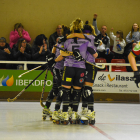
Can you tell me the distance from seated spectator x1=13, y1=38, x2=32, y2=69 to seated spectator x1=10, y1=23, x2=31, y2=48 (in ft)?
1.93

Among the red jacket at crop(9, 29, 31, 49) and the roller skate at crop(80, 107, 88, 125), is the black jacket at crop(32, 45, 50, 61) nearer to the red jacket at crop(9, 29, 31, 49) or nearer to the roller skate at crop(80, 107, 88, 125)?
the red jacket at crop(9, 29, 31, 49)


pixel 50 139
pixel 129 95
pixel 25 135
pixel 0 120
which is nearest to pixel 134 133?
pixel 50 139

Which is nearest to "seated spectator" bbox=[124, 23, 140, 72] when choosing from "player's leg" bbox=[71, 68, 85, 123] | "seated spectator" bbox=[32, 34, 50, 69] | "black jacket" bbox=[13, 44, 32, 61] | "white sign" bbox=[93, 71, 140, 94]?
"white sign" bbox=[93, 71, 140, 94]

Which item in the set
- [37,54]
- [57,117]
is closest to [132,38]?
[37,54]

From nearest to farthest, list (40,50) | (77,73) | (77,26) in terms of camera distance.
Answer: (77,73) < (77,26) < (40,50)

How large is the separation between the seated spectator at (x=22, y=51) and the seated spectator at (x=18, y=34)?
589 mm

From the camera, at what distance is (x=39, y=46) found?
9570mm

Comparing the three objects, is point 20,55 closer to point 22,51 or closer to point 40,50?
point 22,51

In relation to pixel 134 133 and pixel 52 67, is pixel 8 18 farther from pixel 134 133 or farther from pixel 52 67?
pixel 134 133

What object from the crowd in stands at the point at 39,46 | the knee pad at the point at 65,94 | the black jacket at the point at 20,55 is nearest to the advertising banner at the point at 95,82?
the crowd in stands at the point at 39,46

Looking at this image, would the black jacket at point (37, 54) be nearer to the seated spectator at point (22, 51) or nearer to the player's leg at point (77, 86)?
the seated spectator at point (22, 51)

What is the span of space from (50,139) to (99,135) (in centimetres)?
75

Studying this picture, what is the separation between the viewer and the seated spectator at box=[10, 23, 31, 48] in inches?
392

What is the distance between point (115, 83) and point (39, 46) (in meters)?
2.79
